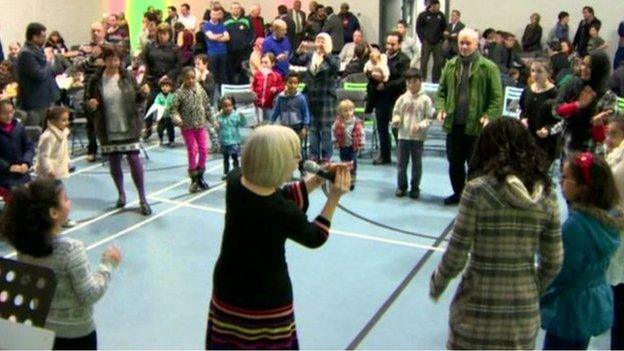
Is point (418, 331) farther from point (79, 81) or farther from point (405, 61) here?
point (79, 81)

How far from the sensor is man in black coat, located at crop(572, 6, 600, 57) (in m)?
14.9

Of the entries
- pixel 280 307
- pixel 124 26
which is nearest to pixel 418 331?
pixel 280 307

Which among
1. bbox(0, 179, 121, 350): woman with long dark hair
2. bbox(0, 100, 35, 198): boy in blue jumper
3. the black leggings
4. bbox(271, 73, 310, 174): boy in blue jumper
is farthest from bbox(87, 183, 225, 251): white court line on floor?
bbox(0, 179, 121, 350): woman with long dark hair

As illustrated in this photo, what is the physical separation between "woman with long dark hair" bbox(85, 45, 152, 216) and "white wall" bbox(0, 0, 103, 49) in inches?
401

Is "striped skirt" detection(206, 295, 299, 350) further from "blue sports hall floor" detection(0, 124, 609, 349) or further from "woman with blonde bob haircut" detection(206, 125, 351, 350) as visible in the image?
"blue sports hall floor" detection(0, 124, 609, 349)

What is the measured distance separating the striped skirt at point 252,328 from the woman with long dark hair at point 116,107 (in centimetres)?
439

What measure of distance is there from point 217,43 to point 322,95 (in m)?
6.19

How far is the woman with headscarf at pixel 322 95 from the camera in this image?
843 cm

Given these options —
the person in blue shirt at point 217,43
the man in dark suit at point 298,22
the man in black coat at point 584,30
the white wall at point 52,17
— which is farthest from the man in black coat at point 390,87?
the white wall at point 52,17

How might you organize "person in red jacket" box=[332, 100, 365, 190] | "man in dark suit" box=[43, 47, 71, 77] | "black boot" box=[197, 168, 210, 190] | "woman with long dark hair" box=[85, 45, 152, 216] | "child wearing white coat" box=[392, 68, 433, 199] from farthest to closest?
"man in dark suit" box=[43, 47, 71, 77]
"black boot" box=[197, 168, 210, 190]
"person in red jacket" box=[332, 100, 365, 190]
"child wearing white coat" box=[392, 68, 433, 199]
"woman with long dark hair" box=[85, 45, 152, 216]

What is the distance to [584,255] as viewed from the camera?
124 inches

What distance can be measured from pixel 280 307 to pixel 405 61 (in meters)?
6.41

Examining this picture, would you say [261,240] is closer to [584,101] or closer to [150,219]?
[584,101]

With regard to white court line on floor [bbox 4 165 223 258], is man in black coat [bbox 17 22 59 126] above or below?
above
